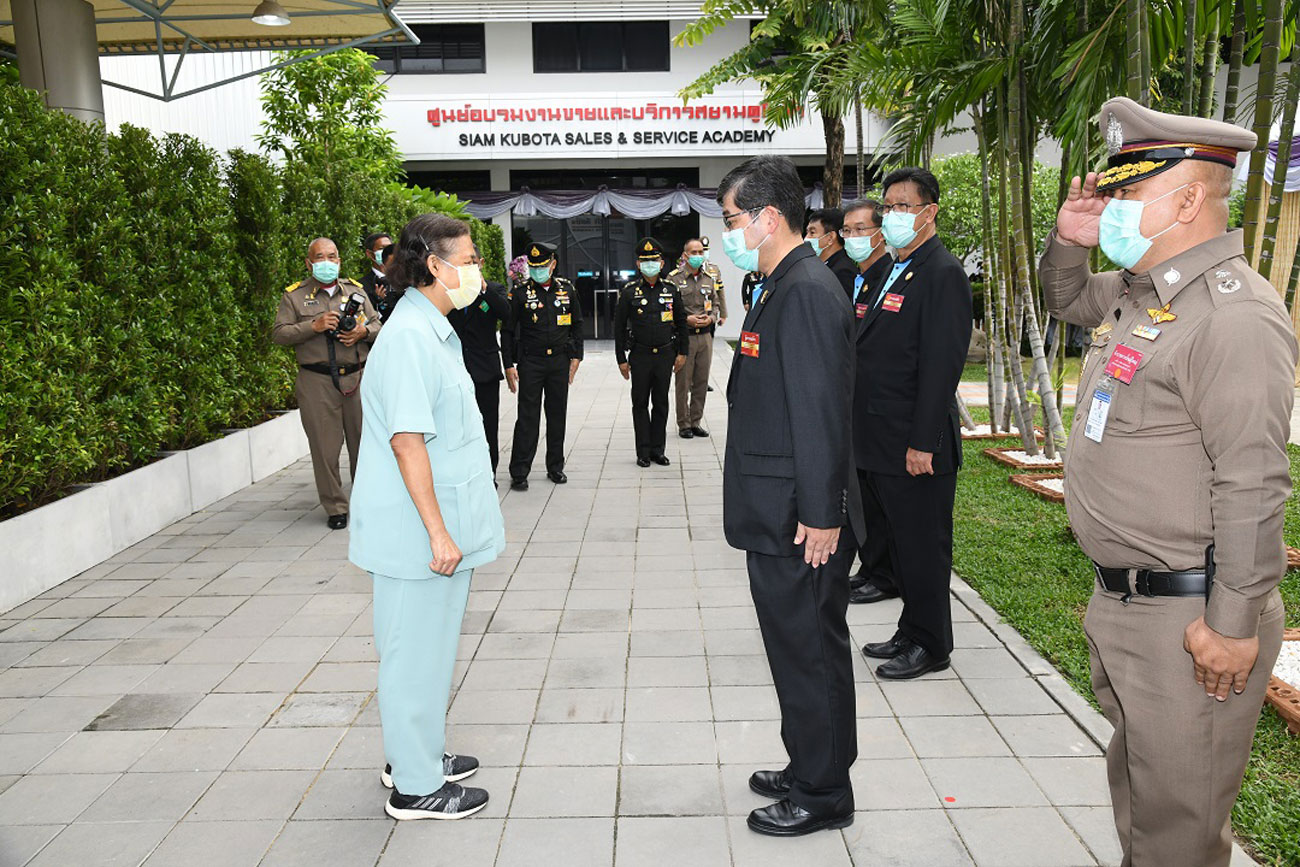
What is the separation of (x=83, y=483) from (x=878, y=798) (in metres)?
5.55

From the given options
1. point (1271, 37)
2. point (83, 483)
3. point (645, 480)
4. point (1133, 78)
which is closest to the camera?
point (1271, 37)

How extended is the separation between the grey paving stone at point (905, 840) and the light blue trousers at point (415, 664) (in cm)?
140

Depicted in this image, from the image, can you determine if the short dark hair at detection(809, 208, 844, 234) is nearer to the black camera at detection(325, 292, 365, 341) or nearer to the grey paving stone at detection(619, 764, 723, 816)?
the black camera at detection(325, 292, 365, 341)

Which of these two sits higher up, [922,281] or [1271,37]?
[1271,37]

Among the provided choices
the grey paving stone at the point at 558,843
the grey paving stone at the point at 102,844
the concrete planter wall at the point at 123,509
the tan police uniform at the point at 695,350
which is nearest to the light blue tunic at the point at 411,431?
the grey paving stone at the point at 558,843

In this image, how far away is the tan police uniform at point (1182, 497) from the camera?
216 cm

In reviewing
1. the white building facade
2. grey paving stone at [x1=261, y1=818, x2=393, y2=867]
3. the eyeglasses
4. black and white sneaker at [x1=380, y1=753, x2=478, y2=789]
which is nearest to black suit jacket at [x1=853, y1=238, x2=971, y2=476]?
the eyeglasses

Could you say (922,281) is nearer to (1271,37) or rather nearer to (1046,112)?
(1271,37)

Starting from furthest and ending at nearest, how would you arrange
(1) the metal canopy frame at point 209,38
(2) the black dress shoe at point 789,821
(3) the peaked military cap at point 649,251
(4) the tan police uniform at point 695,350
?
(4) the tan police uniform at point 695,350 < (3) the peaked military cap at point 649,251 < (1) the metal canopy frame at point 209,38 < (2) the black dress shoe at point 789,821

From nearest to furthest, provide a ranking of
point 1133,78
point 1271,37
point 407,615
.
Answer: point 407,615 → point 1271,37 → point 1133,78

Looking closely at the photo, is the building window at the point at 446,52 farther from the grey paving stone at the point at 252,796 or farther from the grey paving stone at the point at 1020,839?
the grey paving stone at the point at 1020,839

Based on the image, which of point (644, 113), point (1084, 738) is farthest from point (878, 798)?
point (644, 113)

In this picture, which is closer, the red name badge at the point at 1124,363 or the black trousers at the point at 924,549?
the red name badge at the point at 1124,363

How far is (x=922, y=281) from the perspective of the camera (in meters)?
4.36
